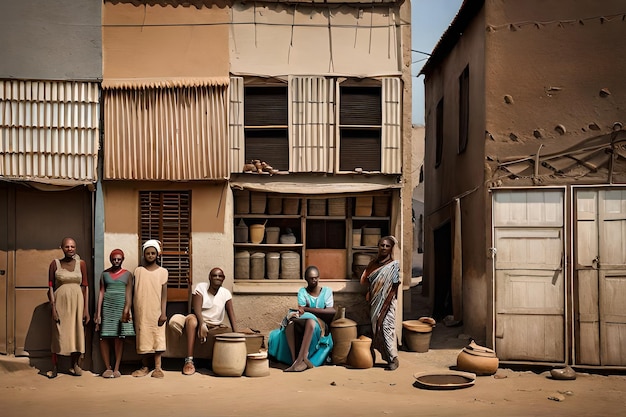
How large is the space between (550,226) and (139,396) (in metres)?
6.04

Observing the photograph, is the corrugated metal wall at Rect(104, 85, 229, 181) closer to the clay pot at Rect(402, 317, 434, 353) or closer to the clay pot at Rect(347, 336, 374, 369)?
the clay pot at Rect(347, 336, 374, 369)

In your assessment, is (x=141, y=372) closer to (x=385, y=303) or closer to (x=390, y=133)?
(x=385, y=303)

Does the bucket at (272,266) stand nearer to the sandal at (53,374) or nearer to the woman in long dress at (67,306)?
the woman in long dress at (67,306)

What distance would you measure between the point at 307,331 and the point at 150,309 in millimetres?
2253

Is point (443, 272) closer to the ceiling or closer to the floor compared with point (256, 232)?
closer to the floor

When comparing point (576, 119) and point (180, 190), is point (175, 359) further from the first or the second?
point (576, 119)

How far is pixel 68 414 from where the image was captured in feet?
29.6

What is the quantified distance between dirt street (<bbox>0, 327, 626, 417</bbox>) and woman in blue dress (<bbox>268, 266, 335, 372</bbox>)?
23 cm

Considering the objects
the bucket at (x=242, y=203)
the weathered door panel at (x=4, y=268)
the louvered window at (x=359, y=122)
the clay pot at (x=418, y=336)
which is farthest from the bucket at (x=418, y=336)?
the weathered door panel at (x=4, y=268)

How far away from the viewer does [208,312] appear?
38.5ft

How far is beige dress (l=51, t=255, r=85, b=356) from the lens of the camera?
11.4 metres

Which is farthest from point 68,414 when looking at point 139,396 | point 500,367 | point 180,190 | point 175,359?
point 500,367

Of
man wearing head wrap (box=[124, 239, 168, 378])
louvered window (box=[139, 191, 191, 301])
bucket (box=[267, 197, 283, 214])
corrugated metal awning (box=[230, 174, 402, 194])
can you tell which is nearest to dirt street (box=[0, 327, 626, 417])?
man wearing head wrap (box=[124, 239, 168, 378])

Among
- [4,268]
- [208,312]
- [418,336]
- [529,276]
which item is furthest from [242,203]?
[529,276]
